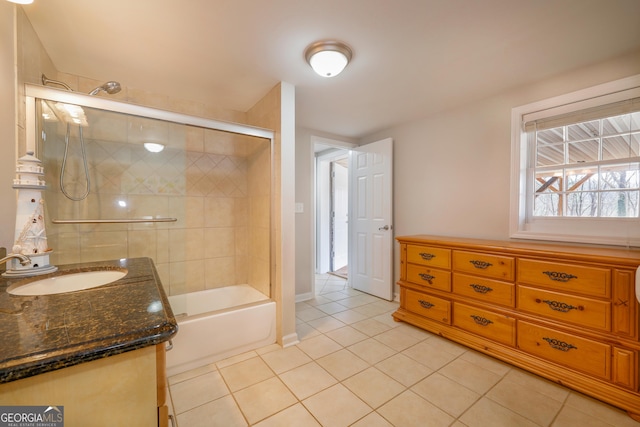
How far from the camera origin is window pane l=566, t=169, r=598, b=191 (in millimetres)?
1957

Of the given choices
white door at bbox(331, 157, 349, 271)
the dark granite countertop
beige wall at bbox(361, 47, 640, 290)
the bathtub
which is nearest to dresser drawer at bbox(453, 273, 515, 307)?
beige wall at bbox(361, 47, 640, 290)

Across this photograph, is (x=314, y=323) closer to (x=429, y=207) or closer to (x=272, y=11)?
(x=429, y=207)

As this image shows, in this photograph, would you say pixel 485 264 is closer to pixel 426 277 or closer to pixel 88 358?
pixel 426 277

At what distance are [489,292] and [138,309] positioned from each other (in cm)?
226

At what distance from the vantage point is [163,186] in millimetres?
2312

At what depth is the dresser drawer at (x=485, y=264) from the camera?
1.88 metres

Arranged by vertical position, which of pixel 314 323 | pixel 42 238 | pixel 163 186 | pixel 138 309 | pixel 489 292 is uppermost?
pixel 163 186

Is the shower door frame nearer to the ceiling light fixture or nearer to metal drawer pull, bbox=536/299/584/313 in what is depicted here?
Answer: the ceiling light fixture

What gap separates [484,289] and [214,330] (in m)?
2.13

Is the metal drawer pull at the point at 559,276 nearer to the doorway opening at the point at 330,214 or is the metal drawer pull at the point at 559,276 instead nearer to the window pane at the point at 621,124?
the window pane at the point at 621,124

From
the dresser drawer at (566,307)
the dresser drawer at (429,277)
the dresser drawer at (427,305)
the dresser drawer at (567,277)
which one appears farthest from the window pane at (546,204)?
the dresser drawer at (427,305)

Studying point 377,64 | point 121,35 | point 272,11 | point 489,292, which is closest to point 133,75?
point 121,35

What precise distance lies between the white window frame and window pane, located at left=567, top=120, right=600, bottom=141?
165 millimetres

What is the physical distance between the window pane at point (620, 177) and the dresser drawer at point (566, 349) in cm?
115
